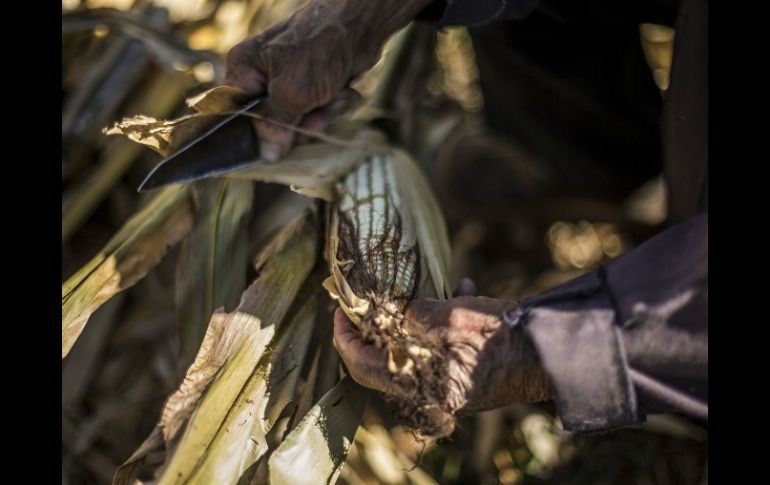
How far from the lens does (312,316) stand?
921 mm

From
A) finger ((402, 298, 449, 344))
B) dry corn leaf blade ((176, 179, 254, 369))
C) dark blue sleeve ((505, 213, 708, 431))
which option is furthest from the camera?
dry corn leaf blade ((176, 179, 254, 369))

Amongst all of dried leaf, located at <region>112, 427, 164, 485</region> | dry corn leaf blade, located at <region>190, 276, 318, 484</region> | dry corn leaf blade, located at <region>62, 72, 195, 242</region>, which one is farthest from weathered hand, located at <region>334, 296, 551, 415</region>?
dry corn leaf blade, located at <region>62, 72, 195, 242</region>

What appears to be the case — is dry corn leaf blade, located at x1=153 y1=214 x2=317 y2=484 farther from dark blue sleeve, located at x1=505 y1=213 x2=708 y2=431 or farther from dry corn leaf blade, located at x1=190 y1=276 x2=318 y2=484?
dark blue sleeve, located at x1=505 y1=213 x2=708 y2=431

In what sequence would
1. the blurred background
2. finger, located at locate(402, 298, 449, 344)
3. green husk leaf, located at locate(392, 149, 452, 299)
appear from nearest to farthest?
1. finger, located at locate(402, 298, 449, 344)
2. green husk leaf, located at locate(392, 149, 452, 299)
3. the blurred background

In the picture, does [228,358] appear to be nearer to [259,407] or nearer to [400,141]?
[259,407]

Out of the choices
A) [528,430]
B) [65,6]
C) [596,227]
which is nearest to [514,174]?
[596,227]

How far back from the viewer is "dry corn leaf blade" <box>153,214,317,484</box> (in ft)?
2.56

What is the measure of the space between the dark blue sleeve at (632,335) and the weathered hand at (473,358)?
0.13 ft

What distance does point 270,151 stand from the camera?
98cm

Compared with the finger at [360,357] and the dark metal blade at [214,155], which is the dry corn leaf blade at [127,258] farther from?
the finger at [360,357]

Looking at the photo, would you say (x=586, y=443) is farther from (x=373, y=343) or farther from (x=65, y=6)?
(x=65, y=6)

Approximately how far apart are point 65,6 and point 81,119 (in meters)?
0.19

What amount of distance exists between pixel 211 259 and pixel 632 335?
1.87 feet

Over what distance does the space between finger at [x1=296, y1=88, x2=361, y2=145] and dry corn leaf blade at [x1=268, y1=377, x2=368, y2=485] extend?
14.5 inches
